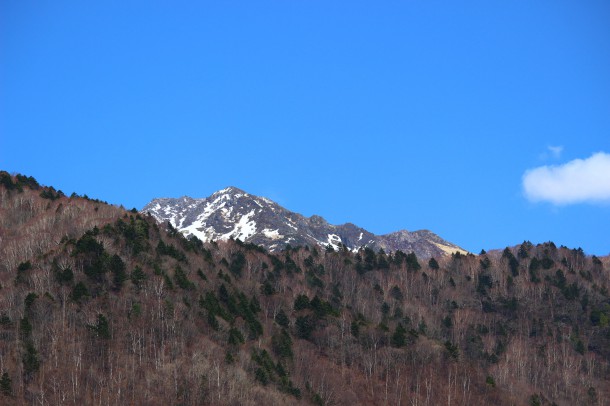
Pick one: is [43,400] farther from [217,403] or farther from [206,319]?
[206,319]

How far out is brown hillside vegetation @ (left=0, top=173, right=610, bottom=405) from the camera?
117 meters

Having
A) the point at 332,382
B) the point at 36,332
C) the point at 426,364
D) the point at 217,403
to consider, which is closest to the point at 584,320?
the point at 426,364

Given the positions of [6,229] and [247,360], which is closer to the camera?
[247,360]

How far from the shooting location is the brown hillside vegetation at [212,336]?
384 feet

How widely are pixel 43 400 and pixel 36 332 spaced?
650 inches

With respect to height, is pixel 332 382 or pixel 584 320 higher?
pixel 584 320

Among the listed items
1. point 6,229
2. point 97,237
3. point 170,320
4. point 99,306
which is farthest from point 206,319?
point 6,229

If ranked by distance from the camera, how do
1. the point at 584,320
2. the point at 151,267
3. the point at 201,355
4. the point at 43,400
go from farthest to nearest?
the point at 584,320
the point at 151,267
the point at 201,355
the point at 43,400

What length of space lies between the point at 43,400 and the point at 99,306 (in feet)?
87.5

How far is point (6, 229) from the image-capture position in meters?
173

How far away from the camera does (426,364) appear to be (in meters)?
155

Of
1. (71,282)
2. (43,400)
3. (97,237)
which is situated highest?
(97,237)

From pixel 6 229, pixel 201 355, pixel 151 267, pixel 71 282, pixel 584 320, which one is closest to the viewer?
pixel 201 355

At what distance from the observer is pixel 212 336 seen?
13562cm
